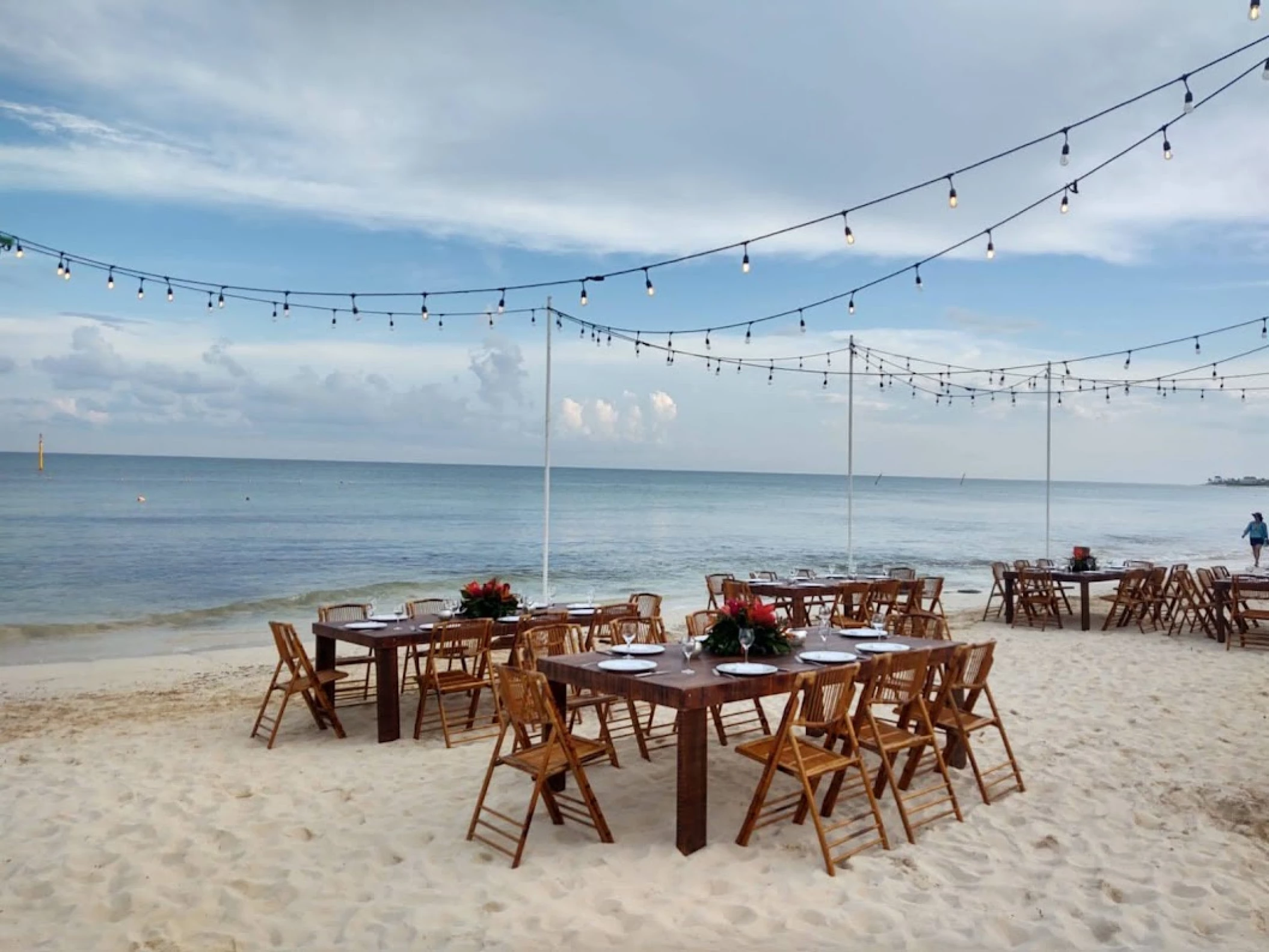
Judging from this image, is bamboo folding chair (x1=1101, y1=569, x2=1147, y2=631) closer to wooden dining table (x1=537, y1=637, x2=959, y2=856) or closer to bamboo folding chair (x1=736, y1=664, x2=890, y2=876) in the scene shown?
wooden dining table (x1=537, y1=637, x2=959, y2=856)

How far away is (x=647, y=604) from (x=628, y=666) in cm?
359

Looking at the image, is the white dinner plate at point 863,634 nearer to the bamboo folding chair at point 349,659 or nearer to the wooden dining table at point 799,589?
the bamboo folding chair at point 349,659

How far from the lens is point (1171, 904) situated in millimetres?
3234

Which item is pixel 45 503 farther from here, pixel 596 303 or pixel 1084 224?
pixel 1084 224

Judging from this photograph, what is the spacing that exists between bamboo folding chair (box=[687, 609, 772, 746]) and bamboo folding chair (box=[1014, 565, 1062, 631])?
5.29 m

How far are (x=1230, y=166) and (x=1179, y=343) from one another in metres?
3.11

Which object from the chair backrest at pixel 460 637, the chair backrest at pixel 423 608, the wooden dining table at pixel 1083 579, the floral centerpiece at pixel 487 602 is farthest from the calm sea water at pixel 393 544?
the chair backrest at pixel 460 637

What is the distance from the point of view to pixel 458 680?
5934mm

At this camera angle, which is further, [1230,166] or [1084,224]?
[1084,224]

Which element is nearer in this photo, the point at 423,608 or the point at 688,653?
the point at 688,653

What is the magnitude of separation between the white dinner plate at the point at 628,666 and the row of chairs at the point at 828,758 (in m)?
0.33

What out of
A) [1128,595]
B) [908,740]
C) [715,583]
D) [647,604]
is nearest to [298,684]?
[647,604]

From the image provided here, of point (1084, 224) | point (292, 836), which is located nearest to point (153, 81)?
point (292, 836)

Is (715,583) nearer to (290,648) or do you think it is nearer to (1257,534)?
(290,648)
